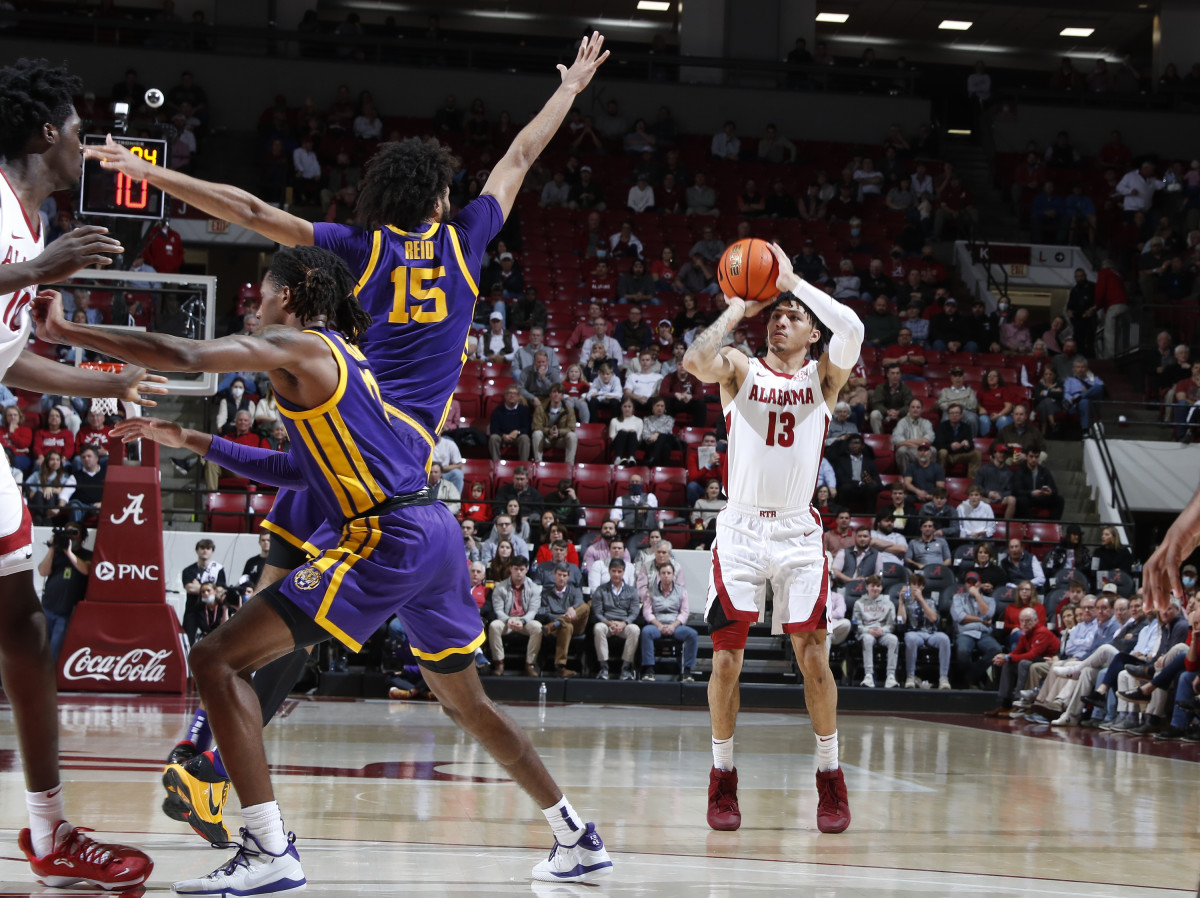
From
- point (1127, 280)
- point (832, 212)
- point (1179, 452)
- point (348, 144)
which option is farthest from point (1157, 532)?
point (348, 144)

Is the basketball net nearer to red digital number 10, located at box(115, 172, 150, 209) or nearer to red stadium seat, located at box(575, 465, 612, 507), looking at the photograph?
red digital number 10, located at box(115, 172, 150, 209)

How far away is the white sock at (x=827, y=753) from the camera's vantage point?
526cm

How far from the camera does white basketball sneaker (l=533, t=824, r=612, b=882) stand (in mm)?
3973

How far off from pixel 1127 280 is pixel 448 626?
18838 millimetres

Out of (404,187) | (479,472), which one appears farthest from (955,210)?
(404,187)

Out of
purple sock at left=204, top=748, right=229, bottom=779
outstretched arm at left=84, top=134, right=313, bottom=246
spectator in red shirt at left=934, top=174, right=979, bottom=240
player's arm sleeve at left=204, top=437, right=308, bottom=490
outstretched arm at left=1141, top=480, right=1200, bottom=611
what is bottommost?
purple sock at left=204, top=748, right=229, bottom=779

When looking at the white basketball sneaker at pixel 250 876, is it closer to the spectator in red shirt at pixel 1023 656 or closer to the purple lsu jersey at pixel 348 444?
the purple lsu jersey at pixel 348 444

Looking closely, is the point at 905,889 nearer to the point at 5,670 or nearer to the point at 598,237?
the point at 5,670

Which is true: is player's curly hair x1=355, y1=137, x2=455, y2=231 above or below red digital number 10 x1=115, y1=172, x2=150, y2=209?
below

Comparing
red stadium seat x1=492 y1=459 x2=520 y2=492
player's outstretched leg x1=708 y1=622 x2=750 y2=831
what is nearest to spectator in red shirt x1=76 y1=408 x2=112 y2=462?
red stadium seat x1=492 y1=459 x2=520 y2=492

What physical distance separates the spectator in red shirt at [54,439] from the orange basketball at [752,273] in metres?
9.44

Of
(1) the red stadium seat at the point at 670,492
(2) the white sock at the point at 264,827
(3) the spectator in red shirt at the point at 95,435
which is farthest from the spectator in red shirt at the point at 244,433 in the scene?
(2) the white sock at the point at 264,827

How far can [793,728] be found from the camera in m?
9.55

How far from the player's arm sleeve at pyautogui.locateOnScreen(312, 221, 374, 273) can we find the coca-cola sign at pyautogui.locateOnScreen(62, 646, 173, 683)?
700cm
